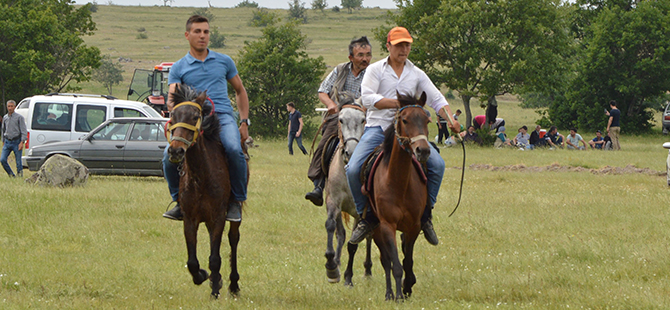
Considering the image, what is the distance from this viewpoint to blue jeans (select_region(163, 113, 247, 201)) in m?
6.91

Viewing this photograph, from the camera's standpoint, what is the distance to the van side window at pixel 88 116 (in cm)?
1966

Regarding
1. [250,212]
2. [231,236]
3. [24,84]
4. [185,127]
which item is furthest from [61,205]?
[24,84]

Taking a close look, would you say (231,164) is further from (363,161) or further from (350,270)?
(350,270)

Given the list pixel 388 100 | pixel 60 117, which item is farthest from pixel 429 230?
pixel 60 117

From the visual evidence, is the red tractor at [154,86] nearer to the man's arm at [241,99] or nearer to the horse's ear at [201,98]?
the man's arm at [241,99]

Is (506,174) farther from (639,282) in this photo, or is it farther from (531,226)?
(639,282)

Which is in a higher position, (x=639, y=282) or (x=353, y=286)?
(x=639, y=282)

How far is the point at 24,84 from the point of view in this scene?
35781 mm

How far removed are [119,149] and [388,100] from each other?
479 inches

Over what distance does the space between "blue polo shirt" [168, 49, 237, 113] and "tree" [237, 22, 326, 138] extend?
2725cm

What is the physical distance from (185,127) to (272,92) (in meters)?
28.9

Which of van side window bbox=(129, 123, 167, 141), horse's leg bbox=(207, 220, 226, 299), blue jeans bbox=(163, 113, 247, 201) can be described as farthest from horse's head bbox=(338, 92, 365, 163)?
van side window bbox=(129, 123, 167, 141)

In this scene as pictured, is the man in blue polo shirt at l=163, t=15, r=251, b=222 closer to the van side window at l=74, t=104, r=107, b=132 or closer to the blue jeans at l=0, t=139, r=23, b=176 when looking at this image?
the blue jeans at l=0, t=139, r=23, b=176

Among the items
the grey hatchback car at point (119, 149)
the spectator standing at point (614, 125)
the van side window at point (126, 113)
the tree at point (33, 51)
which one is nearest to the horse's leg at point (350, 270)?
the grey hatchback car at point (119, 149)
